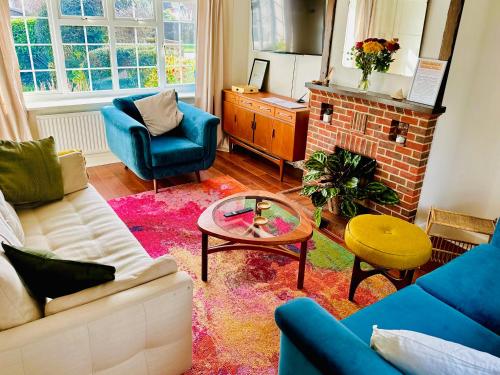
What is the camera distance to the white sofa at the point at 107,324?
125 centimetres

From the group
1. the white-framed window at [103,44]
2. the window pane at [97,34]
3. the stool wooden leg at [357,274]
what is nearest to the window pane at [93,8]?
the white-framed window at [103,44]

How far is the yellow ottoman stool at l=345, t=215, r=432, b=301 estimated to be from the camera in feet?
6.62

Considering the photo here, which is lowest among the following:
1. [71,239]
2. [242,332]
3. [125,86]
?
[242,332]

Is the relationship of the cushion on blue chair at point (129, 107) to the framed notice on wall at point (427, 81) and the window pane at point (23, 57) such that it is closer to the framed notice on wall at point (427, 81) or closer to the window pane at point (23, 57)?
the window pane at point (23, 57)

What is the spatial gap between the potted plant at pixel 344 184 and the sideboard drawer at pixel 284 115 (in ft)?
2.00

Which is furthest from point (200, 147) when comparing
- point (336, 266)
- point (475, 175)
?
point (475, 175)

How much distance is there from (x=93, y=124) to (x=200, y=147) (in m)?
1.34

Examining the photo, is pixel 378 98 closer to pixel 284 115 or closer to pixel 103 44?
pixel 284 115

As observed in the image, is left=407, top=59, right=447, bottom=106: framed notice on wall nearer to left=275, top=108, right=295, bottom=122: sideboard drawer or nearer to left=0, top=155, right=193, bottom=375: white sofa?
left=275, top=108, right=295, bottom=122: sideboard drawer

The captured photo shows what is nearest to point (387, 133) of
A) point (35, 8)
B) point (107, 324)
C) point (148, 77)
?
point (107, 324)

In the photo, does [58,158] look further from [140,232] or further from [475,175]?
[475,175]

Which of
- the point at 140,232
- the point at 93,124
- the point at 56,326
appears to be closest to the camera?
the point at 56,326

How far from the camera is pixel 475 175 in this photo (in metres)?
2.72

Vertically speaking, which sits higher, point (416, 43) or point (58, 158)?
point (416, 43)
